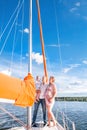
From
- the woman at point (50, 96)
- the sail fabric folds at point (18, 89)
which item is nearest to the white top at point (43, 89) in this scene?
the woman at point (50, 96)

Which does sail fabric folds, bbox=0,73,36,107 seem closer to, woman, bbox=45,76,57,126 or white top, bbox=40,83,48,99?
woman, bbox=45,76,57,126

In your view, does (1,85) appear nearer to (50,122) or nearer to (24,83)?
(24,83)

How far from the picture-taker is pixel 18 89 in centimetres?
758

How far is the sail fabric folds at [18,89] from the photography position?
678cm

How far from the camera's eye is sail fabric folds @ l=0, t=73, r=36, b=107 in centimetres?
678

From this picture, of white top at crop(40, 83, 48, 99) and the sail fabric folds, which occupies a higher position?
white top at crop(40, 83, 48, 99)

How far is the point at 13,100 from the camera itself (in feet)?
24.3

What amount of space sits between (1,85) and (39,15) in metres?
6.92

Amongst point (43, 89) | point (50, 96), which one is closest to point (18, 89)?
point (50, 96)

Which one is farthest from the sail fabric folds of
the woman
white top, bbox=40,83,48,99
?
white top, bbox=40,83,48,99

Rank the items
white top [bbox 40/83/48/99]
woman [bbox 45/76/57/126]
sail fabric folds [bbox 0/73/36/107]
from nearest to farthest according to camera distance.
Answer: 1. sail fabric folds [bbox 0/73/36/107]
2. woman [bbox 45/76/57/126]
3. white top [bbox 40/83/48/99]

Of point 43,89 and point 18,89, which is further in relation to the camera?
point 43,89

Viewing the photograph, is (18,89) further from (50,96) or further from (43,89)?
(43,89)

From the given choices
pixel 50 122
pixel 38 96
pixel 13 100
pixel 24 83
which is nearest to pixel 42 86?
pixel 38 96
